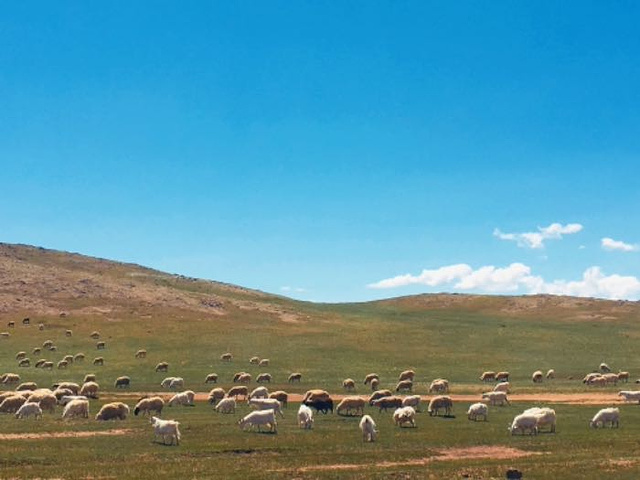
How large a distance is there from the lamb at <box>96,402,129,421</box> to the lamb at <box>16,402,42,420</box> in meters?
3.36

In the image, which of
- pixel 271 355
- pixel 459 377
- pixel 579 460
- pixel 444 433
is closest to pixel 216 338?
pixel 271 355

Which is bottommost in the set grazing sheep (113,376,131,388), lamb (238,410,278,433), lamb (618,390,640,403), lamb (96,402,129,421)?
grazing sheep (113,376,131,388)

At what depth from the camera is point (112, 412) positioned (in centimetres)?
3719

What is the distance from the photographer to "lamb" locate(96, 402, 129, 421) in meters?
36.9

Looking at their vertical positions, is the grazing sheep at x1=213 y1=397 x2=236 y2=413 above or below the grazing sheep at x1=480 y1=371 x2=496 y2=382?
below

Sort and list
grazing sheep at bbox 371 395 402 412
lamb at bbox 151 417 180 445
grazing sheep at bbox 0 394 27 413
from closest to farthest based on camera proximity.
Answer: lamb at bbox 151 417 180 445 < grazing sheep at bbox 0 394 27 413 < grazing sheep at bbox 371 395 402 412

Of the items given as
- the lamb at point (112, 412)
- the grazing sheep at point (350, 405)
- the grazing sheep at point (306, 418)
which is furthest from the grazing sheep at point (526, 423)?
the lamb at point (112, 412)

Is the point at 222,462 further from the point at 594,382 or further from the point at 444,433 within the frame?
the point at 594,382

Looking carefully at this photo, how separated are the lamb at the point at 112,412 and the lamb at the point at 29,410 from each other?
132 inches

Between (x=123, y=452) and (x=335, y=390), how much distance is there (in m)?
30.2

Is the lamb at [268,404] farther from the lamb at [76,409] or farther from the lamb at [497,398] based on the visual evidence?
the lamb at [497,398]

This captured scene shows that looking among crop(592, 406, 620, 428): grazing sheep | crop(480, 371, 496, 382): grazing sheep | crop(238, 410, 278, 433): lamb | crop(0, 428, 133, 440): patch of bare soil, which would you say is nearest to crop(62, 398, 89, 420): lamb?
crop(0, 428, 133, 440): patch of bare soil

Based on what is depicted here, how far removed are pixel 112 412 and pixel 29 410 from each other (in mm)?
4638

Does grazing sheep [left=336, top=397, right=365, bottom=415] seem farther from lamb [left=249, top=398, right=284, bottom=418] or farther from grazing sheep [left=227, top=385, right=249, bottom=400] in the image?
grazing sheep [left=227, top=385, right=249, bottom=400]
